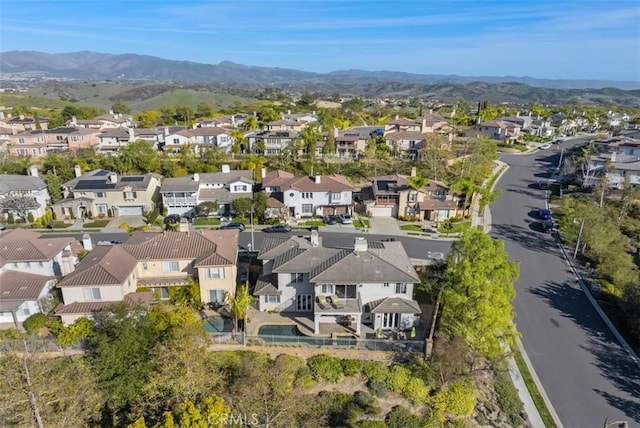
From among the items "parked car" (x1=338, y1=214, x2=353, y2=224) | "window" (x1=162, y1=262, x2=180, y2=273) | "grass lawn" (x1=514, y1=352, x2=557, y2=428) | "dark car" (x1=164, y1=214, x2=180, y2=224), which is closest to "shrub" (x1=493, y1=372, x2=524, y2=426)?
"grass lawn" (x1=514, y1=352, x2=557, y2=428)

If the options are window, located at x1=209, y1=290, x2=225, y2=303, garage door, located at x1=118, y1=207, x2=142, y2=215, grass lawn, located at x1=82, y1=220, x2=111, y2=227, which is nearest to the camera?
window, located at x1=209, y1=290, x2=225, y2=303

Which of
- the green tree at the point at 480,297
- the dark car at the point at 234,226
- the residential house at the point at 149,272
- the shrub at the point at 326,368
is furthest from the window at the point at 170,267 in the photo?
the green tree at the point at 480,297

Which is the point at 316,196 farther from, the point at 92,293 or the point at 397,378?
the point at 397,378

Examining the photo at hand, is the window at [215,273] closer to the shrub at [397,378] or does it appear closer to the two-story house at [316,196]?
the shrub at [397,378]

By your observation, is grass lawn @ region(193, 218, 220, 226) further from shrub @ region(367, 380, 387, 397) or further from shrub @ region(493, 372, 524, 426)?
shrub @ region(493, 372, 524, 426)

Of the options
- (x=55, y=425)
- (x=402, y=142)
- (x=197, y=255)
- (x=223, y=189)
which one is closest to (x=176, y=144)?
(x=223, y=189)

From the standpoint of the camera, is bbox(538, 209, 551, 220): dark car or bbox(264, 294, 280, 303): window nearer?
bbox(264, 294, 280, 303): window
